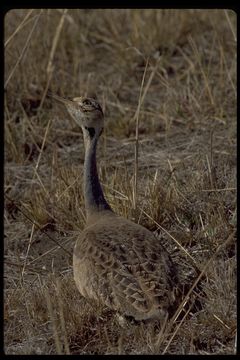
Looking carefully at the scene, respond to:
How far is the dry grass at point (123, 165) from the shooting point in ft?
15.8

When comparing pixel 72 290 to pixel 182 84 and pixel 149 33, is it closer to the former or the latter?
pixel 182 84

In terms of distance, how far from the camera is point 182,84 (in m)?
7.97

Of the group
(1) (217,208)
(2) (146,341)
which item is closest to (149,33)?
(1) (217,208)

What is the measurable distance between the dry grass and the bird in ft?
0.35

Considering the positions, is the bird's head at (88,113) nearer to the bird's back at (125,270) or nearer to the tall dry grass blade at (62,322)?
the bird's back at (125,270)

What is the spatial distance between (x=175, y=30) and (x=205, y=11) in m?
0.31

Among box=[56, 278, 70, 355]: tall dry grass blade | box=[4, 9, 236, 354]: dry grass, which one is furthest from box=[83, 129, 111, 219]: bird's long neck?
box=[56, 278, 70, 355]: tall dry grass blade

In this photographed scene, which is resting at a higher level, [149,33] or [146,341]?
[149,33]

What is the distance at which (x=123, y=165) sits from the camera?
6996mm

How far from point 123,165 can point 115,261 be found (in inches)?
87.9

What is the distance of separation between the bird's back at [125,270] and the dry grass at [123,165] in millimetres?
103

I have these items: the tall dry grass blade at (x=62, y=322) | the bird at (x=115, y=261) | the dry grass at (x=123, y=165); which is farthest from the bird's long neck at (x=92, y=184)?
the tall dry grass blade at (x=62, y=322)

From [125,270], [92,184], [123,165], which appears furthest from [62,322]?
[123,165]

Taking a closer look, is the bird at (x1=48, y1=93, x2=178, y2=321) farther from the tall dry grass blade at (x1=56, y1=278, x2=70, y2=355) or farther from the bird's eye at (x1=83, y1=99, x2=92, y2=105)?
the tall dry grass blade at (x1=56, y1=278, x2=70, y2=355)
